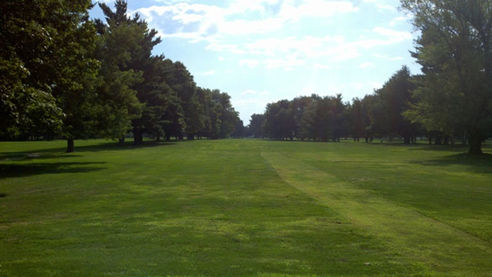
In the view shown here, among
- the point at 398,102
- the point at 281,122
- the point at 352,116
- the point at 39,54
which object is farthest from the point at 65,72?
the point at 281,122

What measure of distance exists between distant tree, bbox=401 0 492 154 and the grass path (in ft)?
92.6

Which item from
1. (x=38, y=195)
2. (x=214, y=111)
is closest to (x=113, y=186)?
(x=38, y=195)

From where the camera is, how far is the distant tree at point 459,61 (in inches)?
1502

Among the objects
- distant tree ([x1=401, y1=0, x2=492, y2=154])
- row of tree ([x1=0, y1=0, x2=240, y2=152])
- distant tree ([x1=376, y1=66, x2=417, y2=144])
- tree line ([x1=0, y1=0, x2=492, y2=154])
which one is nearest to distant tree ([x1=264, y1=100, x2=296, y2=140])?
tree line ([x1=0, y1=0, x2=492, y2=154])

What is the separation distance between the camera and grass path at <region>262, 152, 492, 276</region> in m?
7.08

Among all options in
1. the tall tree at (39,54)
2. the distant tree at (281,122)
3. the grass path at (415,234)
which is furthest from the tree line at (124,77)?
the distant tree at (281,122)

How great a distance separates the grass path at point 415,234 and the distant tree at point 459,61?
28218 mm

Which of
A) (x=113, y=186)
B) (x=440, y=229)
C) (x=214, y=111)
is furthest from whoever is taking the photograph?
(x=214, y=111)

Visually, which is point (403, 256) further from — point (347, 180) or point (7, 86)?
point (347, 180)

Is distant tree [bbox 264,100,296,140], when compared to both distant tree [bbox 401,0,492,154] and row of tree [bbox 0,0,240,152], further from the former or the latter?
distant tree [bbox 401,0,492,154]

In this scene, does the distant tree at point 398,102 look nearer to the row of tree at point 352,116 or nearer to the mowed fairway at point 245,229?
the row of tree at point 352,116

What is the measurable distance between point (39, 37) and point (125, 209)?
230 inches

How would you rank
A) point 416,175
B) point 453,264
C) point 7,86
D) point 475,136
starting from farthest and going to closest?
point 475,136 → point 416,175 → point 7,86 → point 453,264

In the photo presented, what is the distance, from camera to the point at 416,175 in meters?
22.3
